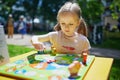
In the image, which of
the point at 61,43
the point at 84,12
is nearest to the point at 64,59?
the point at 61,43

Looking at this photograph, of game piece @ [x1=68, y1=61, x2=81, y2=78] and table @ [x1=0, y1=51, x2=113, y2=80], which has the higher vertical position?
game piece @ [x1=68, y1=61, x2=81, y2=78]

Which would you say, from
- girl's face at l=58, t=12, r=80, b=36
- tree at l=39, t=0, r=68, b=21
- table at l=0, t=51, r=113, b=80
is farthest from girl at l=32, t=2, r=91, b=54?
tree at l=39, t=0, r=68, b=21

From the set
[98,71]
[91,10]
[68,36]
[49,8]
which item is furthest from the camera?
[49,8]

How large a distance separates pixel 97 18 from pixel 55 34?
8.98m

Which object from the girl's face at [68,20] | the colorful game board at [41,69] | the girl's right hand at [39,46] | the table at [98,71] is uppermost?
the girl's face at [68,20]

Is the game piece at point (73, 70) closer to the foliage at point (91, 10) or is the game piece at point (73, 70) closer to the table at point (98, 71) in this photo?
the table at point (98, 71)

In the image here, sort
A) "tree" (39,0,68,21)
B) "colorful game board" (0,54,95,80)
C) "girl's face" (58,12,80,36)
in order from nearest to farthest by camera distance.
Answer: "colorful game board" (0,54,95,80) < "girl's face" (58,12,80,36) < "tree" (39,0,68,21)

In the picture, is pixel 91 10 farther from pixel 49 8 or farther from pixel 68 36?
pixel 49 8

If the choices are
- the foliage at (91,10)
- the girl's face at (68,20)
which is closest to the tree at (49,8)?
the foliage at (91,10)

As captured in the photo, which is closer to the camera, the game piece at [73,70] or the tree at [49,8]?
the game piece at [73,70]

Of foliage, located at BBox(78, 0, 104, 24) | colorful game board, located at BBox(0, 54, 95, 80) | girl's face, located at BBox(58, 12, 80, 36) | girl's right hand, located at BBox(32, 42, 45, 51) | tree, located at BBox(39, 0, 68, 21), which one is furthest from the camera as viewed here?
tree, located at BBox(39, 0, 68, 21)

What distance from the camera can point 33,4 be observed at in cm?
2508

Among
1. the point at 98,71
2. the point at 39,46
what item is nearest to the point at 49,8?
the point at 39,46

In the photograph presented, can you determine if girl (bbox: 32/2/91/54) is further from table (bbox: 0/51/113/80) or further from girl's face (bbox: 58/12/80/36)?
table (bbox: 0/51/113/80)
